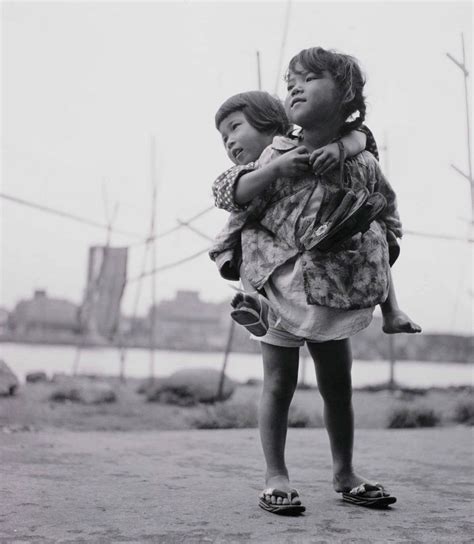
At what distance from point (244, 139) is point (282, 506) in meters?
0.72

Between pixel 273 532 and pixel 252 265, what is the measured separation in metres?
0.52

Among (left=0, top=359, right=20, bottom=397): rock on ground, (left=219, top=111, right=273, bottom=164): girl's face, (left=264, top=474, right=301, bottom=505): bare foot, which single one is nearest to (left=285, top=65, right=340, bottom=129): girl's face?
(left=219, top=111, right=273, bottom=164): girl's face

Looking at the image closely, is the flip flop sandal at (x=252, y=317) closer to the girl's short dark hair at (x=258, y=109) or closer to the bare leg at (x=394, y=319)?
the bare leg at (x=394, y=319)

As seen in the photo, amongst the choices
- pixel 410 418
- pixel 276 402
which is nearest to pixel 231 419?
pixel 410 418

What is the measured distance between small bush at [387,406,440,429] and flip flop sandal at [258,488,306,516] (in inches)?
95.7

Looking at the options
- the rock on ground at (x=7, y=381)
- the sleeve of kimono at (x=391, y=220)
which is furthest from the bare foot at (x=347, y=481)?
the rock on ground at (x=7, y=381)

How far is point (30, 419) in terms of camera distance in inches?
142

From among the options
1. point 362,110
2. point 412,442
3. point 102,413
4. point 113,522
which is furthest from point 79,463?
point 102,413

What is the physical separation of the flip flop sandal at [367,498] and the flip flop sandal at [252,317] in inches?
13.9

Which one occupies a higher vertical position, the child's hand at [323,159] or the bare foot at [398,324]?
the child's hand at [323,159]

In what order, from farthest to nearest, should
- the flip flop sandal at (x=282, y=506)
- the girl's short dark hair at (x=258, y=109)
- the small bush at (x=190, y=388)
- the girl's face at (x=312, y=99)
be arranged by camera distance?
the small bush at (x=190, y=388) → the girl's short dark hair at (x=258, y=109) → the girl's face at (x=312, y=99) → the flip flop sandal at (x=282, y=506)

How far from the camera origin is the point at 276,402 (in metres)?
1.35

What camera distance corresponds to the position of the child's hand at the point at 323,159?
1.23m

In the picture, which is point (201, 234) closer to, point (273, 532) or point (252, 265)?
point (252, 265)
